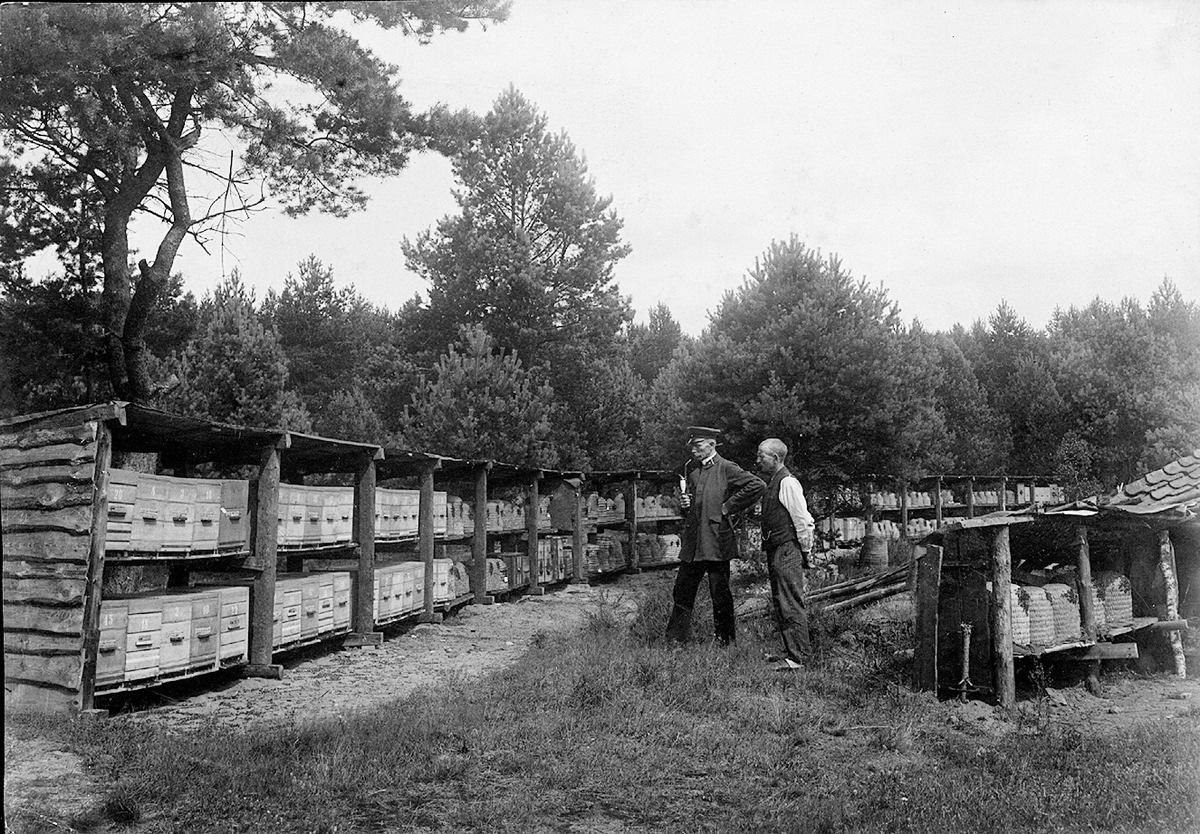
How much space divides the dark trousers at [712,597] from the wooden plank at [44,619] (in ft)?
18.1

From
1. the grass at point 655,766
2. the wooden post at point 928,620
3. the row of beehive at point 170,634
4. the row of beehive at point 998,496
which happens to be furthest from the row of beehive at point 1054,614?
the row of beehive at point 998,496

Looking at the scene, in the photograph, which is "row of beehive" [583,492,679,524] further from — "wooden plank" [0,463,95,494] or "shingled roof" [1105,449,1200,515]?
"wooden plank" [0,463,95,494]

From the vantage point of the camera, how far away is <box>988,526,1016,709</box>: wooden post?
25.8 feet

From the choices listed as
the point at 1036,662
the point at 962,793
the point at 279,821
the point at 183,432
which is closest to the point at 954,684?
the point at 1036,662

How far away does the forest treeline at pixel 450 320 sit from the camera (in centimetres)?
1478

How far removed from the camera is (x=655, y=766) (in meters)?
6.12

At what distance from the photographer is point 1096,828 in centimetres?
480

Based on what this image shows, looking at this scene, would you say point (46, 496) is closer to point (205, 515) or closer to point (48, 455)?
point (48, 455)

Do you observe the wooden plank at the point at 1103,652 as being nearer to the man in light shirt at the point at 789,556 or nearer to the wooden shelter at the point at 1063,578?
the wooden shelter at the point at 1063,578

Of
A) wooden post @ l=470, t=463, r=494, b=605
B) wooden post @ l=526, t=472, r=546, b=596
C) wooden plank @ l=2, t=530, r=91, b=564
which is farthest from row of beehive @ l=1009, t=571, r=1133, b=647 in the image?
wooden post @ l=526, t=472, r=546, b=596

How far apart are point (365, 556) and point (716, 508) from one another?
4794 millimetres

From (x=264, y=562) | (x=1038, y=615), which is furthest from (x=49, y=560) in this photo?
(x=1038, y=615)

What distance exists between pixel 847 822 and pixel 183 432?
→ 728cm

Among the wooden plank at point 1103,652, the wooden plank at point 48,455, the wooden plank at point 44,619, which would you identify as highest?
the wooden plank at point 48,455
